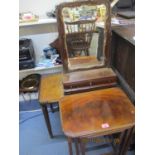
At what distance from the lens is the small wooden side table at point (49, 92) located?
5.61ft

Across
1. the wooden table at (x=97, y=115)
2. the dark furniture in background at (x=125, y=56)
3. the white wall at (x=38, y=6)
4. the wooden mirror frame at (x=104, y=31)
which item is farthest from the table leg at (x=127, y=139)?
the white wall at (x=38, y=6)

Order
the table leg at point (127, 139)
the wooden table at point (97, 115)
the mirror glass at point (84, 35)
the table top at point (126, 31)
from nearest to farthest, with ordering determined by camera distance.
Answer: the wooden table at point (97, 115) < the table leg at point (127, 139) < the table top at point (126, 31) < the mirror glass at point (84, 35)

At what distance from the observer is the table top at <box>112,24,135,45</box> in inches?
64.8

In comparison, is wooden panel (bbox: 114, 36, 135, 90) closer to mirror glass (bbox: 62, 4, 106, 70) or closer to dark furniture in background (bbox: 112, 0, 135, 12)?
mirror glass (bbox: 62, 4, 106, 70)

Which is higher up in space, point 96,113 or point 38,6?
point 38,6

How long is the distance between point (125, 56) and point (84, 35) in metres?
0.38

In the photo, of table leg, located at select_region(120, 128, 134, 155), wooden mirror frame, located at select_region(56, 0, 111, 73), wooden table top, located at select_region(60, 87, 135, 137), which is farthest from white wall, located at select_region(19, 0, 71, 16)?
table leg, located at select_region(120, 128, 134, 155)

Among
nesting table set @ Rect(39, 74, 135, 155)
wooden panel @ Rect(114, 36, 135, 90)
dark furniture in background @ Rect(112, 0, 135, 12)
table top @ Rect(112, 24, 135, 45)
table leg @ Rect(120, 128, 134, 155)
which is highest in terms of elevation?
dark furniture in background @ Rect(112, 0, 135, 12)

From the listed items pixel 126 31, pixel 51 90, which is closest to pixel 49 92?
pixel 51 90

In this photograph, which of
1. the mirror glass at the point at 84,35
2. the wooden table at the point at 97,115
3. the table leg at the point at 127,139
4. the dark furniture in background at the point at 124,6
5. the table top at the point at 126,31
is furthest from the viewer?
the dark furniture in background at the point at 124,6

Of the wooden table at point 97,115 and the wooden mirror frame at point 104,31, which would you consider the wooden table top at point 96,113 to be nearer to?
the wooden table at point 97,115

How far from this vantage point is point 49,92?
1.79 metres

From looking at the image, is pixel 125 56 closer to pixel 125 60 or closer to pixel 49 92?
pixel 125 60
